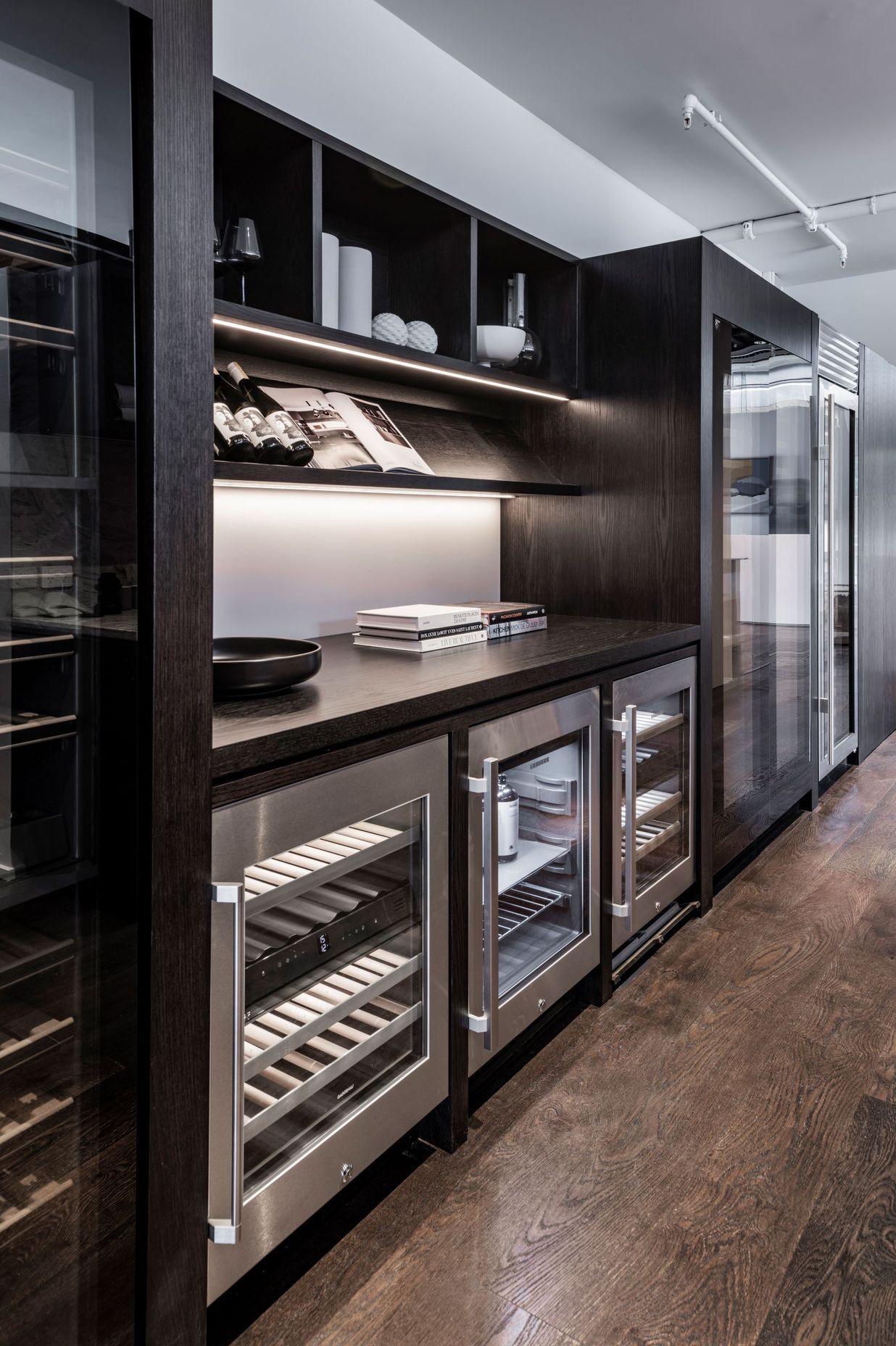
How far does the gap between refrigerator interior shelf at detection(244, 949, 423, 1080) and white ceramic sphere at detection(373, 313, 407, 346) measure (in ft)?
4.70

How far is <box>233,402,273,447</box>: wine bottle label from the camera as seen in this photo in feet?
6.02

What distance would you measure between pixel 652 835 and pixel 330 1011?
4.41 feet

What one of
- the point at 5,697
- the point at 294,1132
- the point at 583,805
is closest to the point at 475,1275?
the point at 294,1132

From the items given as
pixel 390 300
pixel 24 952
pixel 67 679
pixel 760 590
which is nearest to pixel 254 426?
pixel 390 300

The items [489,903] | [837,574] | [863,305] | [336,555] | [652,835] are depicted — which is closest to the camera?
[489,903]

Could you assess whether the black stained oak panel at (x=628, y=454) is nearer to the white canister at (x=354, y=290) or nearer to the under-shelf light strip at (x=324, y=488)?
the under-shelf light strip at (x=324, y=488)

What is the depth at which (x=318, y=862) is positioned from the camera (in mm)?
1407

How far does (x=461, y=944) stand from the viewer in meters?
1.68

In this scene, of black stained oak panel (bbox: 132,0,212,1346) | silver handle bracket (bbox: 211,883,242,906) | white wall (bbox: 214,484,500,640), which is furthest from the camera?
white wall (bbox: 214,484,500,640)

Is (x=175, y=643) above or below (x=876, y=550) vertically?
below

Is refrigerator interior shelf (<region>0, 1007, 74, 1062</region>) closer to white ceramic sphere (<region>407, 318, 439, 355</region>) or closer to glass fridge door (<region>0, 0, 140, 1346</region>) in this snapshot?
glass fridge door (<region>0, 0, 140, 1346</region>)

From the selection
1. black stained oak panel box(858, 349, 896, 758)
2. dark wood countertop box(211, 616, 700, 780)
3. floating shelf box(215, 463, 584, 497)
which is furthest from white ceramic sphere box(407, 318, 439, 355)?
black stained oak panel box(858, 349, 896, 758)

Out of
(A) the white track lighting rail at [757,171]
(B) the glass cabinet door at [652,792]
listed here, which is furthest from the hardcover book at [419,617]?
(A) the white track lighting rail at [757,171]

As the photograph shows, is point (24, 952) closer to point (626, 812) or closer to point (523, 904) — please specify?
point (523, 904)
